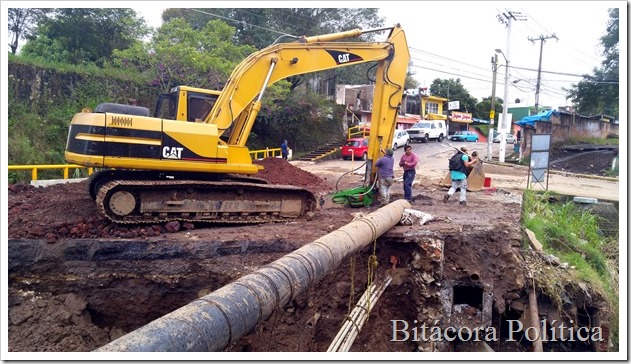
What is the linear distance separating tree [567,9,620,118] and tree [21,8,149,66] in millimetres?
23500

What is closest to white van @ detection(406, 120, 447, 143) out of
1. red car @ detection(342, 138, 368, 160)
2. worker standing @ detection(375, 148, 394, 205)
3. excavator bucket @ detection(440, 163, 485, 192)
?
red car @ detection(342, 138, 368, 160)

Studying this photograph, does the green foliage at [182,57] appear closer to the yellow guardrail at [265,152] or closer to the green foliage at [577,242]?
the yellow guardrail at [265,152]

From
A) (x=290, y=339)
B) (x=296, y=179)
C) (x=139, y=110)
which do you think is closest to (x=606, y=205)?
(x=296, y=179)

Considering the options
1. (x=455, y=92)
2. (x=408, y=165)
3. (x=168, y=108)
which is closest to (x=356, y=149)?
(x=408, y=165)

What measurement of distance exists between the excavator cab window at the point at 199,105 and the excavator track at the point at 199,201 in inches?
58.2

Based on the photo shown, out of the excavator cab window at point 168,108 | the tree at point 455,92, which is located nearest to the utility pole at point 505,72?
the excavator cab window at point 168,108

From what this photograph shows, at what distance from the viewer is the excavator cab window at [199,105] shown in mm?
8211

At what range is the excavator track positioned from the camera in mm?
6945

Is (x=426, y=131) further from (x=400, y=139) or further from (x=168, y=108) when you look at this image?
(x=168, y=108)

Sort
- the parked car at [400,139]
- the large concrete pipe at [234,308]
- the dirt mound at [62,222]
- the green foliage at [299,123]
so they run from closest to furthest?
the large concrete pipe at [234,308] < the dirt mound at [62,222] < the green foliage at [299,123] < the parked car at [400,139]

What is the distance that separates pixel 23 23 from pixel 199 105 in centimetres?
1860

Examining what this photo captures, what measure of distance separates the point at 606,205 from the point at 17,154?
680 inches

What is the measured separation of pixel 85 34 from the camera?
22172mm

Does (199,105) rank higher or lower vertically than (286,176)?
higher
